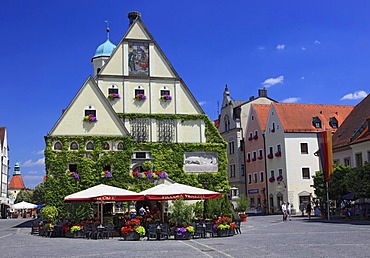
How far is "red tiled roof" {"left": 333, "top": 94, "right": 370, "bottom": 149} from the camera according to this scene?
44.4 m

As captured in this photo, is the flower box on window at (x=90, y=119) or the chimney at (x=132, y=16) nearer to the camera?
the flower box on window at (x=90, y=119)

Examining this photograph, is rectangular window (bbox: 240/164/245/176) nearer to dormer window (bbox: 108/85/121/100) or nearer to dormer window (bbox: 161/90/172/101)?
dormer window (bbox: 161/90/172/101)

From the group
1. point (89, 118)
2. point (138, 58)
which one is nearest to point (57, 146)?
point (89, 118)

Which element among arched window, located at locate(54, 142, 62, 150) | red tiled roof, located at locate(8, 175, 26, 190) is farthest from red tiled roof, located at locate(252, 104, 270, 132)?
red tiled roof, located at locate(8, 175, 26, 190)

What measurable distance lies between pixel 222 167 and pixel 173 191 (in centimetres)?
1865

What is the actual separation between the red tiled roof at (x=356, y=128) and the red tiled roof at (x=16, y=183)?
92.8 m

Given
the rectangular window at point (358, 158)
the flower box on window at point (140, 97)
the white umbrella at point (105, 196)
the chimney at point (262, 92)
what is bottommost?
the white umbrella at point (105, 196)

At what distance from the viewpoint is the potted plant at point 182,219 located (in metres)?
24.7

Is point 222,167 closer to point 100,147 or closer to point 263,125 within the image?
point 100,147

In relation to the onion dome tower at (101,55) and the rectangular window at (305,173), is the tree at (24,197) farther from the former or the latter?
the rectangular window at (305,173)

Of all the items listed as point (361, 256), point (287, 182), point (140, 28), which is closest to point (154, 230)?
point (361, 256)

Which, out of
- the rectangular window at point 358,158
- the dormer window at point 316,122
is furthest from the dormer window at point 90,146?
the dormer window at point 316,122

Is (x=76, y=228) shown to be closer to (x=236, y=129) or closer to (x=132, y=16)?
(x=132, y=16)

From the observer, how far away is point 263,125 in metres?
63.6
